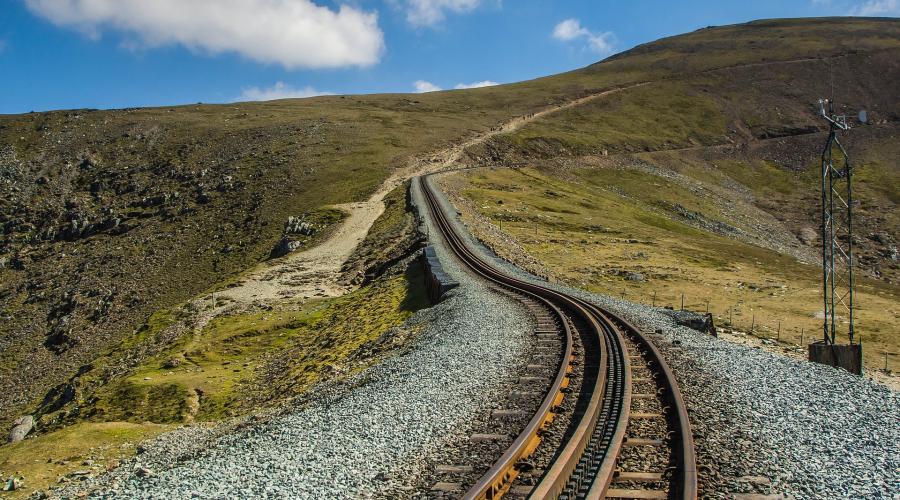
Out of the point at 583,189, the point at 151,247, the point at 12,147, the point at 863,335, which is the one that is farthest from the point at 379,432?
the point at 12,147

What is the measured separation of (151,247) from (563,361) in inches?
2329

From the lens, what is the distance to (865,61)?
15112 centimetres

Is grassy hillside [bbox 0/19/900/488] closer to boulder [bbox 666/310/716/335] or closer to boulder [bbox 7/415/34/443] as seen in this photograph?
boulder [bbox 7/415/34/443]

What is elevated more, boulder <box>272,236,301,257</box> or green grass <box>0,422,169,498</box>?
boulder <box>272,236,301,257</box>

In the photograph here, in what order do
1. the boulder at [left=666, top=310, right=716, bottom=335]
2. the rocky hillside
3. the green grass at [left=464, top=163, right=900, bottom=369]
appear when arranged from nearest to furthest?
the boulder at [left=666, top=310, right=716, bottom=335] < the green grass at [left=464, top=163, right=900, bottom=369] < the rocky hillside

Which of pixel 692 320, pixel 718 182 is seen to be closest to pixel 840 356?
pixel 692 320

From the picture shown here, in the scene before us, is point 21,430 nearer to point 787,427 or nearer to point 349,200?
point 787,427

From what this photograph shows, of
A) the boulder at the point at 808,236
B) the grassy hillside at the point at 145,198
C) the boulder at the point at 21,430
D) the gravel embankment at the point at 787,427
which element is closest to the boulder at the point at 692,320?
the gravel embankment at the point at 787,427

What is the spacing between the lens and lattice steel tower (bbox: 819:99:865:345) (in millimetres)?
21516

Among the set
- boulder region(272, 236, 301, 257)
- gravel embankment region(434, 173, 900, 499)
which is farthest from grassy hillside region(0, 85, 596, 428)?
gravel embankment region(434, 173, 900, 499)

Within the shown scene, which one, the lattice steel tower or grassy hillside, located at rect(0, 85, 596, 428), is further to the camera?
grassy hillside, located at rect(0, 85, 596, 428)

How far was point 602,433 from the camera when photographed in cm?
1091

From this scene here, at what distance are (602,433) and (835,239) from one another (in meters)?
62.0

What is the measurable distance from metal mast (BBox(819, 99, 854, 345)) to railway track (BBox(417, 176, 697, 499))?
27.3 feet
